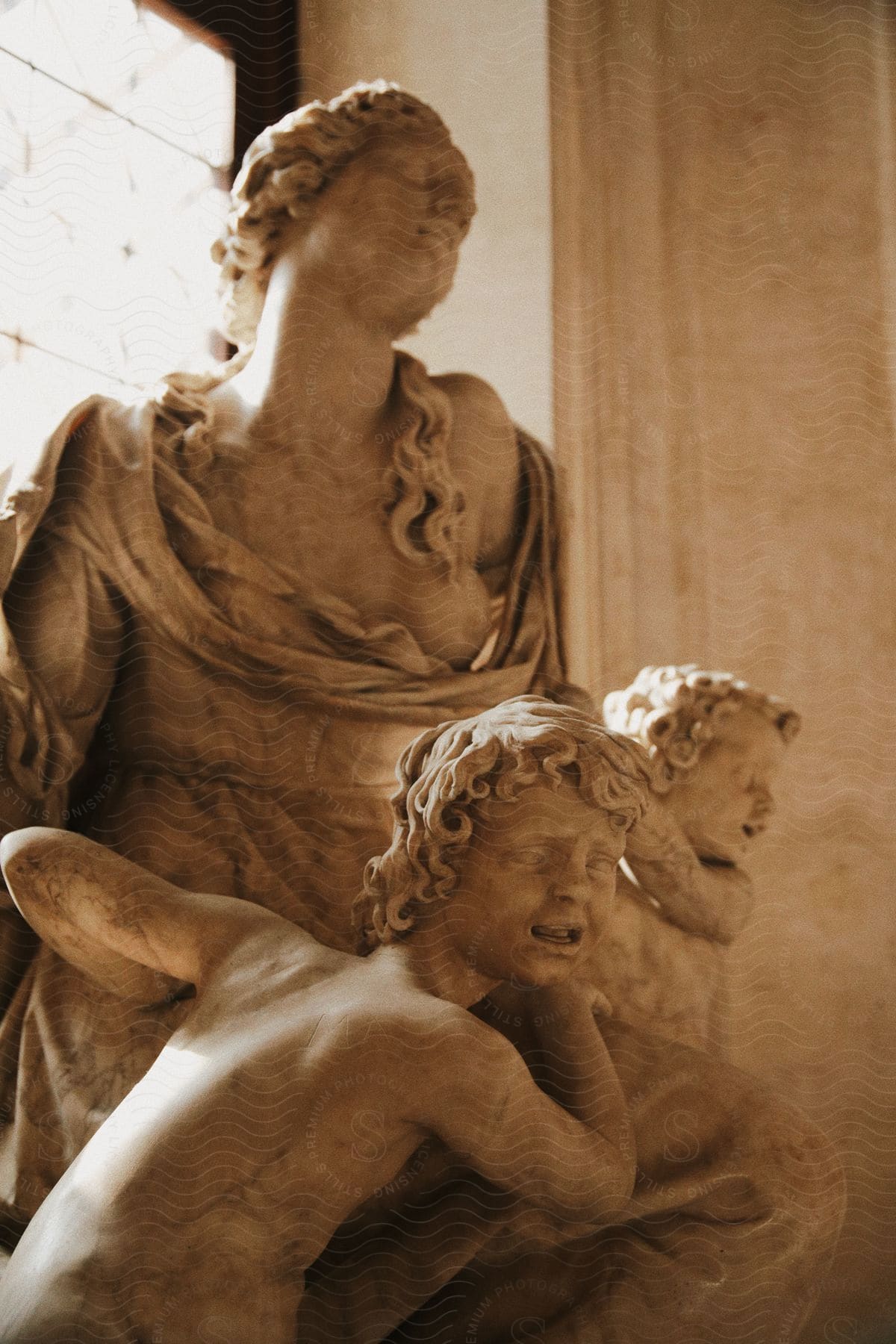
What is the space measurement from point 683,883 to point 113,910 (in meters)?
0.77

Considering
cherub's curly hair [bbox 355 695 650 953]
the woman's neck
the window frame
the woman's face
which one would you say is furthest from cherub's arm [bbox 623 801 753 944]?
the window frame

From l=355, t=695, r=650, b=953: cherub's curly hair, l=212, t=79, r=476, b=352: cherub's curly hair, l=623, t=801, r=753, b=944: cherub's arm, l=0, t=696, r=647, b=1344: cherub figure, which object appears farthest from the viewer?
l=212, t=79, r=476, b=352: cherub's curly hair

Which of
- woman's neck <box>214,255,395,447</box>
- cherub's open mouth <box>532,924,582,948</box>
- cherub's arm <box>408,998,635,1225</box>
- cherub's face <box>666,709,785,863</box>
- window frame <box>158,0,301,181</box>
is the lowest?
cherub's arm <box>408,998,635,1225</box>

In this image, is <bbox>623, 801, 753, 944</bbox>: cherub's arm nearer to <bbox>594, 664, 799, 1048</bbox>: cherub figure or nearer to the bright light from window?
<bbox>594, 664, 799, 1048</bbox>: cherub figure

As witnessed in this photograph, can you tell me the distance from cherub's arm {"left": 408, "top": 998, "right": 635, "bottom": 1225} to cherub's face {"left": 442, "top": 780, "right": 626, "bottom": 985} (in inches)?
4.4

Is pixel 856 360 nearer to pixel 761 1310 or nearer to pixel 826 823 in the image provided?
pixel 826 823

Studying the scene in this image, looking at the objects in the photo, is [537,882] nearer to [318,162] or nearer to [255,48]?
[318,162]

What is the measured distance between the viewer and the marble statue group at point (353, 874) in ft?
5.42

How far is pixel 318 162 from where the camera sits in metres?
2.39

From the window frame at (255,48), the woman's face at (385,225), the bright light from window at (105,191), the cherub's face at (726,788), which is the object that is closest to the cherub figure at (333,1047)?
the cherub's face at (726,788)

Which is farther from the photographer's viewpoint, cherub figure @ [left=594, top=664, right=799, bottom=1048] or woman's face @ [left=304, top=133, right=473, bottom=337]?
woman's face @ [left=304, top=133, right=473, bottom=337]

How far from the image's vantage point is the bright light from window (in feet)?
9.39

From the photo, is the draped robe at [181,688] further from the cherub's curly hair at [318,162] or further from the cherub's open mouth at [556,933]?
the cherub's open mouth at [556,933]

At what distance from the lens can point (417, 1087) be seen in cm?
166
